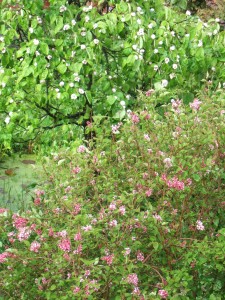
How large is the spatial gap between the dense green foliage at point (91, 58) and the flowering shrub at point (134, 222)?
3.21 ft

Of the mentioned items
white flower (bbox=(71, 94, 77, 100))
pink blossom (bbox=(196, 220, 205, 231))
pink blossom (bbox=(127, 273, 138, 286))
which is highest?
pink blossom (bbox=(196, 220, 205, 231))

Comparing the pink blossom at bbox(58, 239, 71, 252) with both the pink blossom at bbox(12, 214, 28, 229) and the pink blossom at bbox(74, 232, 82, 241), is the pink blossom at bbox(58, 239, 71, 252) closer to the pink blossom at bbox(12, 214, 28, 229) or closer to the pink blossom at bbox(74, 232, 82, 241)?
the pink blossom at bbox(74, 232, 82, 241)

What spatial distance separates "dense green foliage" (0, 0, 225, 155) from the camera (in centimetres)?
425

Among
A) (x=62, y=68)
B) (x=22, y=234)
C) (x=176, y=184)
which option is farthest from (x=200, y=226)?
(x=62, y=68)

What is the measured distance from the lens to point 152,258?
3020 millimetres

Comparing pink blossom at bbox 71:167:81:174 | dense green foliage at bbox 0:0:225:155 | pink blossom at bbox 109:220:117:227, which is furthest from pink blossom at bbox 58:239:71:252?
dense green foliage at bbox 0:0:225:155

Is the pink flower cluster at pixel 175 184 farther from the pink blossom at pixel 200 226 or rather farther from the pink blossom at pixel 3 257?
the pink blossom at pixel 3 257

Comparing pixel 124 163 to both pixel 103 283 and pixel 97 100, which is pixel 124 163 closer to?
pixel 103 283

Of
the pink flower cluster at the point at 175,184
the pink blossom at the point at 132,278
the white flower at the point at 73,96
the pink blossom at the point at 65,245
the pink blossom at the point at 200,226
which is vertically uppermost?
the pink flower cluster at the point at 175,184

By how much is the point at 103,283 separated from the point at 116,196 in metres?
0.46

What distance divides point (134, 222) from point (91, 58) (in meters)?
1.71

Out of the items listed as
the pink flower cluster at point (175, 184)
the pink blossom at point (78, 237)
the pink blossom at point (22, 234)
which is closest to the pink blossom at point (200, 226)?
the pink flower cluster at point (175, 184)

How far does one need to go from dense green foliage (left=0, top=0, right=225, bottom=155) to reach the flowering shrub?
979 millimetres

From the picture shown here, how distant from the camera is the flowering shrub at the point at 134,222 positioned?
108 inches
